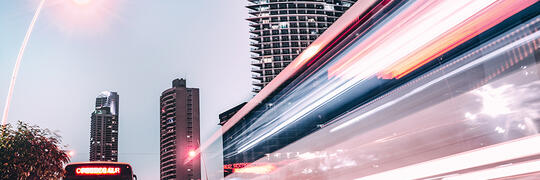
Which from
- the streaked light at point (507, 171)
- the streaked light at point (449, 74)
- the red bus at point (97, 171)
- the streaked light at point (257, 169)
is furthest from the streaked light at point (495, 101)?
the red bus at point (97, 171)

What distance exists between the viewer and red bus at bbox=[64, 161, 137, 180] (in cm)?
1259

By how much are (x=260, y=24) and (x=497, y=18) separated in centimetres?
14769

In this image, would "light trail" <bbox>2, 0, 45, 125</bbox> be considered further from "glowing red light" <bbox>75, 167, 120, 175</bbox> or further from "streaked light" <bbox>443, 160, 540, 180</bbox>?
"streaked light" <bbox>443, 160, 540, 180</bbox>

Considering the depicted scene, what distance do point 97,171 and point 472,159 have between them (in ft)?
37.5

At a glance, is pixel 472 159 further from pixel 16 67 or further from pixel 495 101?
pixel 16 67

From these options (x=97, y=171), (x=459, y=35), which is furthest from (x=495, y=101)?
(x=97, y=171)

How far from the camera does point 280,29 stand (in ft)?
488

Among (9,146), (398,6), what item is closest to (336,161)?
(398,6)

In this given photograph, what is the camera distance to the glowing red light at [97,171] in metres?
12.6

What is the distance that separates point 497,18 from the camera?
3412 millimetres

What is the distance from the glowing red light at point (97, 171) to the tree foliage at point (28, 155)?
57 cm

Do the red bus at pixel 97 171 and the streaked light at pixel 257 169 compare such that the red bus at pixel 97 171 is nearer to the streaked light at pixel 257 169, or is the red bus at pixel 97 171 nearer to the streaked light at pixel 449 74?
the streaked light at pixel 257 169

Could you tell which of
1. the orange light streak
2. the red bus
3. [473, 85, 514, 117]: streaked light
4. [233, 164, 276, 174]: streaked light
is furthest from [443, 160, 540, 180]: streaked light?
the red bus

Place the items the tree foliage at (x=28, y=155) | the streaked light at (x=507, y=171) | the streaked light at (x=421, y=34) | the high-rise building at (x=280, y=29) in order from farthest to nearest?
the high-rise building at (x=280, y=29), the tree foliage at (x=28, y=155), the streaked light at (x=421, y=34), the streaked light at (x=507, y=171)
